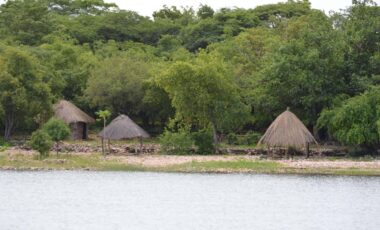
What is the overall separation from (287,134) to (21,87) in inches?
651

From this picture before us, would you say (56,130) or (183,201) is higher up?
(56,130)

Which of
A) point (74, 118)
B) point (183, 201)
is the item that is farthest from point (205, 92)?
point (183, 201)

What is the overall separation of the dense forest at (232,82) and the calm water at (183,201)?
907cm

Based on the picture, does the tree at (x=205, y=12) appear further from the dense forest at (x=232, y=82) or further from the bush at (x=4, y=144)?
the bush at (x=4, y=144)

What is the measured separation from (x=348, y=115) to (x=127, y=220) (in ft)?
73.8

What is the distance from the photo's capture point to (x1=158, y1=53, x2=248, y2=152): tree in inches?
2002

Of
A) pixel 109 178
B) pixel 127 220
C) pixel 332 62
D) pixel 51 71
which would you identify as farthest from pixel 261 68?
pixel 127 220

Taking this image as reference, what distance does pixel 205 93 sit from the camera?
50844 millimetres

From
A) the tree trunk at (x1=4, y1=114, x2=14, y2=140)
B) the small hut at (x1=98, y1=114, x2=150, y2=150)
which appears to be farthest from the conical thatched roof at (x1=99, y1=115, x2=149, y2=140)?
the tree trunk at (x1=4, y1=114, x2=14, y2=140)

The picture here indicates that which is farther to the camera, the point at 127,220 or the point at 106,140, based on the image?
the point at 106,140

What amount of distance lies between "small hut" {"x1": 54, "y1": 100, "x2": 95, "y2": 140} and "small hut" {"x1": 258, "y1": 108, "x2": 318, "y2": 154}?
1359cm

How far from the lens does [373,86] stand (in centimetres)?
5075

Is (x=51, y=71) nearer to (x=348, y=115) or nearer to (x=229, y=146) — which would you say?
(x=229, y=146)

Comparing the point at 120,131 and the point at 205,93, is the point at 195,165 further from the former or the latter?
the point at 120,131
